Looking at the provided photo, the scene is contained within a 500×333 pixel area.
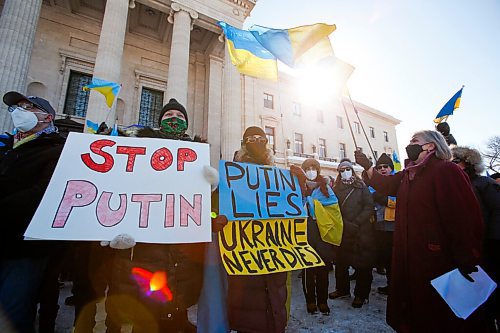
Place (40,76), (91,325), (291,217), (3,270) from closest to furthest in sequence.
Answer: (3,270), (291,217), (91,325), (40,76)

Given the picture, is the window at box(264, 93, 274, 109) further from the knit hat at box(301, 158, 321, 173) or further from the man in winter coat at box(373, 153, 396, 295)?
the knit hat at box(301, 158, 321, 173)

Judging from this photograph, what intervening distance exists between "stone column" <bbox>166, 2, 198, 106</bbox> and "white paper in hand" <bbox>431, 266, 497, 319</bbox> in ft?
36.4

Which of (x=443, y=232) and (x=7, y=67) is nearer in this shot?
(x=443, y=232)

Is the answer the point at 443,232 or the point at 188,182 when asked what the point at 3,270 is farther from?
the point at 443,232

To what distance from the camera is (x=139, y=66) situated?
1411cm

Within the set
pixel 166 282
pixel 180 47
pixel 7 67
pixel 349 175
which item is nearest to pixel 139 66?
pixel 180 47

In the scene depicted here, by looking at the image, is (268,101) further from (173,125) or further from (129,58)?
(173,125)

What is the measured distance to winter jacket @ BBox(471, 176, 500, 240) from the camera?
8.21 ft

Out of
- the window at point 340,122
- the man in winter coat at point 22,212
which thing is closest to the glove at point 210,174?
the man in winter coat at point 22,212

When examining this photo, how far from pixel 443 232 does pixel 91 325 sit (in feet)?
10.8

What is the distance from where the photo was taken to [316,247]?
11.1 ft

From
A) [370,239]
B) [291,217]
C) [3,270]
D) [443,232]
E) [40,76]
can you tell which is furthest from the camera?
[40,76]

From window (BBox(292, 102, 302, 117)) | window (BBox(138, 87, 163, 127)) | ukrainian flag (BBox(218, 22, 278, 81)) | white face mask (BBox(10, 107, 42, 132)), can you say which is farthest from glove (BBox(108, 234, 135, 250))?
window (BBox(292, 102, 302, 117))

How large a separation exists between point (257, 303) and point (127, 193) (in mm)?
1276
